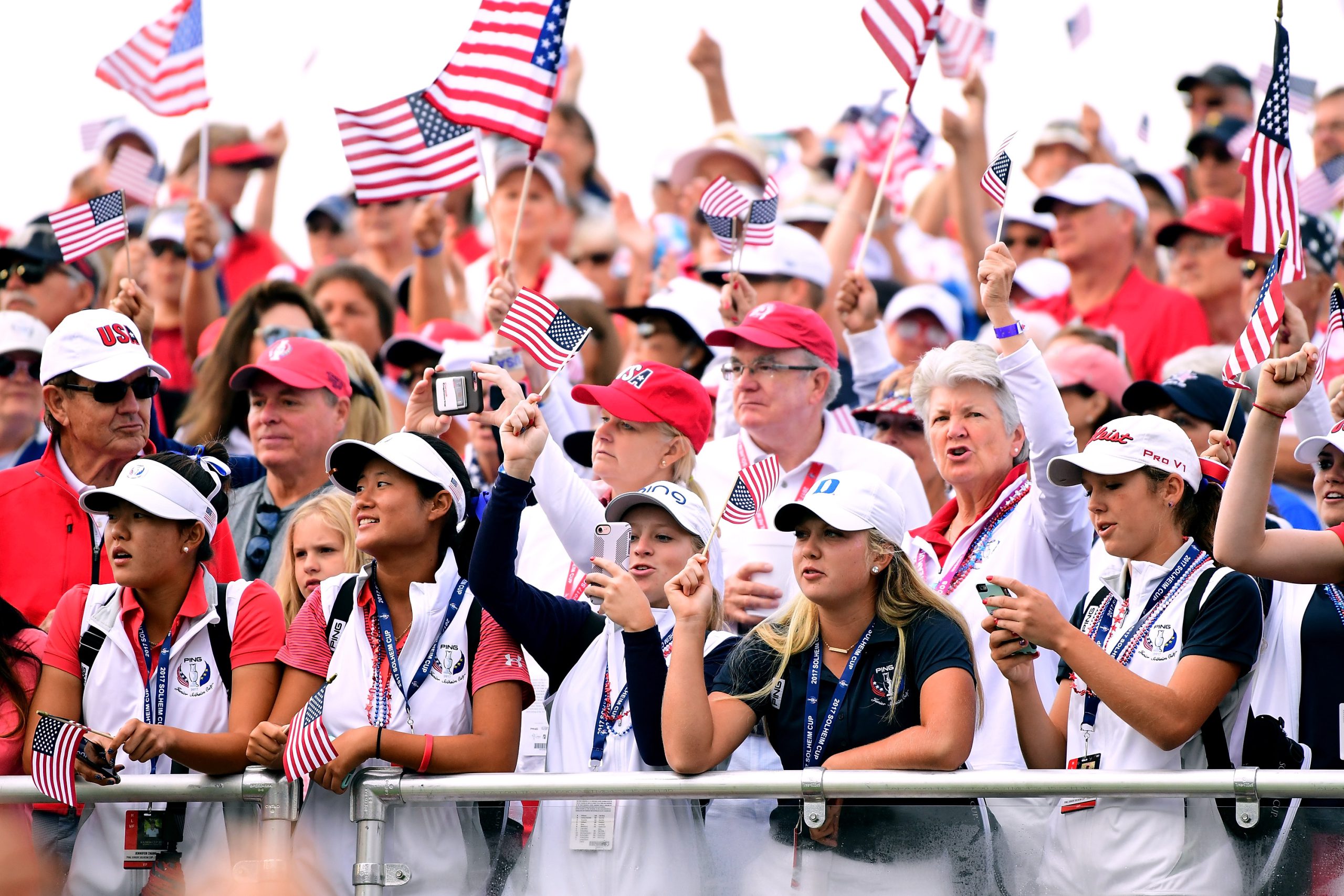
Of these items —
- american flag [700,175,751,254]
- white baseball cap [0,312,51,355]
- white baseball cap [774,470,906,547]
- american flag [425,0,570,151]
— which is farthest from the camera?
american flag [700,175,751,254]

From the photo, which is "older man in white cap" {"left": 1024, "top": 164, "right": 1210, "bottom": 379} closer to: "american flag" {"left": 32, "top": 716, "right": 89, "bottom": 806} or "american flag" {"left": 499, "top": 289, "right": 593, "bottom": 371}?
"american flag" {"left": 499, "top": 289, "right": 593, "bottom": 371}

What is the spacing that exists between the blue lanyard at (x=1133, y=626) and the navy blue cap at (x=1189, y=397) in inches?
58.7

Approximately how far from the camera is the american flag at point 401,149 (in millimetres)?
7871

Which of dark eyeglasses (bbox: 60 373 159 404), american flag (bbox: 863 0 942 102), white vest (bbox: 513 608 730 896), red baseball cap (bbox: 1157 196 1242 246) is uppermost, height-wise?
american flag (bbox: 863 0 942 102)

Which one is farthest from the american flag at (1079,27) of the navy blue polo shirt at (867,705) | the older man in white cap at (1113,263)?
the navy blue polo shirt at (867,705)

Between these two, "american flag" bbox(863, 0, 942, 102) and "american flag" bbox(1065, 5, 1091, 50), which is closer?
"american flag" bbox(863, 0, 942, 102)

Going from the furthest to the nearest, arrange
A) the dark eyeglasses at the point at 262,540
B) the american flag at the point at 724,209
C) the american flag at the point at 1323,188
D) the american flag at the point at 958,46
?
1. the american flag at the point at 958,46
2. the american flag at the point at 1323,188
3. the american flag at the point at 724,209
4. the dark eyeglasses at the point at 262,540

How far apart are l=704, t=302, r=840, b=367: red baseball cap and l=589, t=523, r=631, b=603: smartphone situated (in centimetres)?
160

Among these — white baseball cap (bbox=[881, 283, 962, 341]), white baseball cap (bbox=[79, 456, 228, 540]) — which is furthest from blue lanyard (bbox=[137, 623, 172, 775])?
white baseball cap (bbox=[881, 283, 962, 341])

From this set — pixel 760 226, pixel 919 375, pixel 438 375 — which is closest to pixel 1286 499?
pixel 919 375

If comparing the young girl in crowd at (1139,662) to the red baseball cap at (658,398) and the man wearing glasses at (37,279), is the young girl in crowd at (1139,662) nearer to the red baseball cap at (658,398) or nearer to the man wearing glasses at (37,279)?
the red baseball cap at (658,398)

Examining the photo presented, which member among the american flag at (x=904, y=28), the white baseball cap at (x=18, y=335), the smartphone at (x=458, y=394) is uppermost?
the american flag at (x=904, y=28)

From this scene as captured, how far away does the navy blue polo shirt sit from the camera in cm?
444

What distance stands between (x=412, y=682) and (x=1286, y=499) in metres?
3.32
